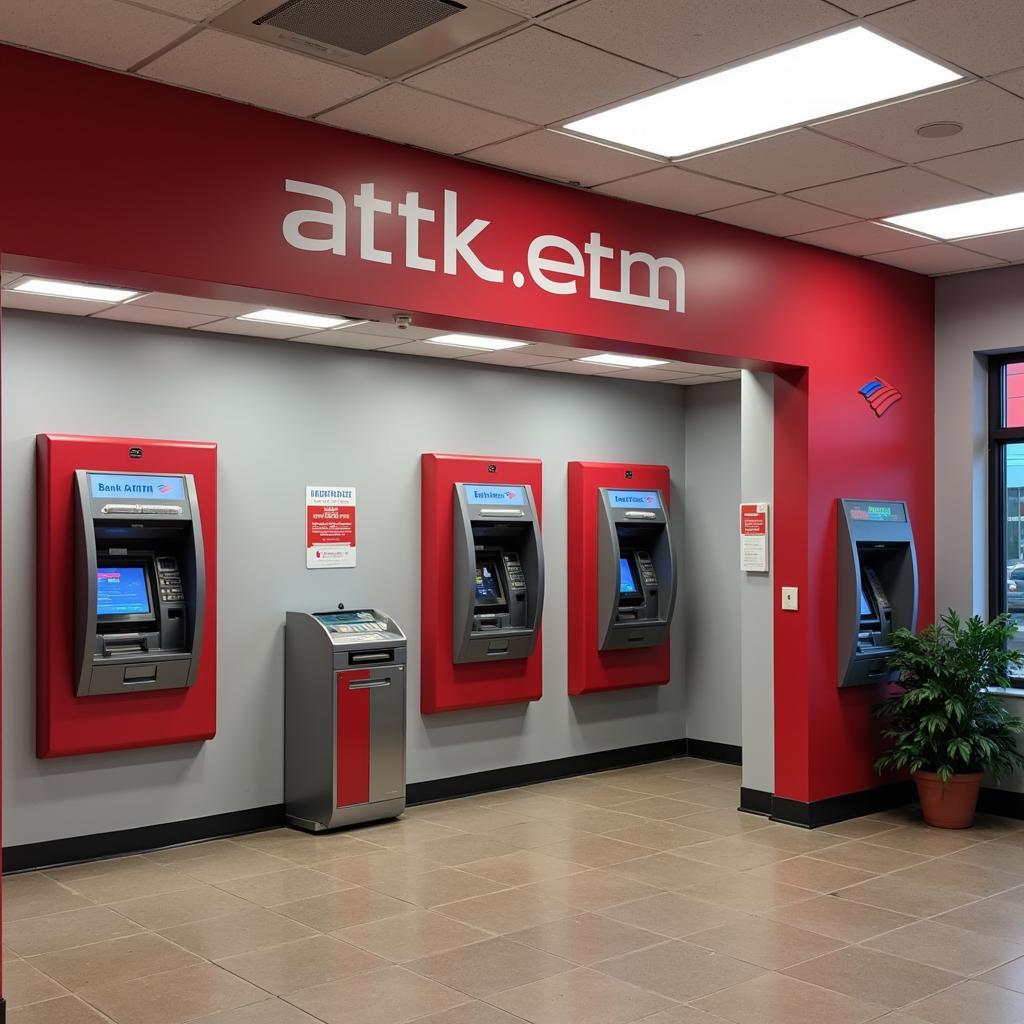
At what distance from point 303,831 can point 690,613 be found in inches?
132

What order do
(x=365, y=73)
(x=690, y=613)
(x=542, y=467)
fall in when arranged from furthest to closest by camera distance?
(x=690, y=613), (x=542, y=467), (x=365, y=73)

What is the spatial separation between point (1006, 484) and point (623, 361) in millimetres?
2275

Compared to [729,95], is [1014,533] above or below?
below

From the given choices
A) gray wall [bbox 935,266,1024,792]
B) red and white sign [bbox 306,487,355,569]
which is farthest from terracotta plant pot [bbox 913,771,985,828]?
red and white sign [bbox 306,487,355,569]

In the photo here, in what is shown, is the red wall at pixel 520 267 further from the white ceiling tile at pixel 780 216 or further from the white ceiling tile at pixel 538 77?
the white ceiling tile at pixel 538 77

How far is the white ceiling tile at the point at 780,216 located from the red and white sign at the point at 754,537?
143cm

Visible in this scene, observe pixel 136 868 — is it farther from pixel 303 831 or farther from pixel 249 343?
pixel 249 343

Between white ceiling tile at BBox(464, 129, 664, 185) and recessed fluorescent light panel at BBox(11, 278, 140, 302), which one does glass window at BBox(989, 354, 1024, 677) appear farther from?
recessed fluorescent light panel at BBox(11, 278, 140, 302)

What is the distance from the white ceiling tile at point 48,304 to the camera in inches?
201

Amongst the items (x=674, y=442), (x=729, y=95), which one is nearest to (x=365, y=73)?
(x=729, y=95)

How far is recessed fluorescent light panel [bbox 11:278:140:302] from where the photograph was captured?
4891 millimetres

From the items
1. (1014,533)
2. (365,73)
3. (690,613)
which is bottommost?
(690,613)

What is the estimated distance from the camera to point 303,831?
20.0 ft

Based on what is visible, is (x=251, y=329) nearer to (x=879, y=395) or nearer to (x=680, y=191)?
(x=680, y=191)
